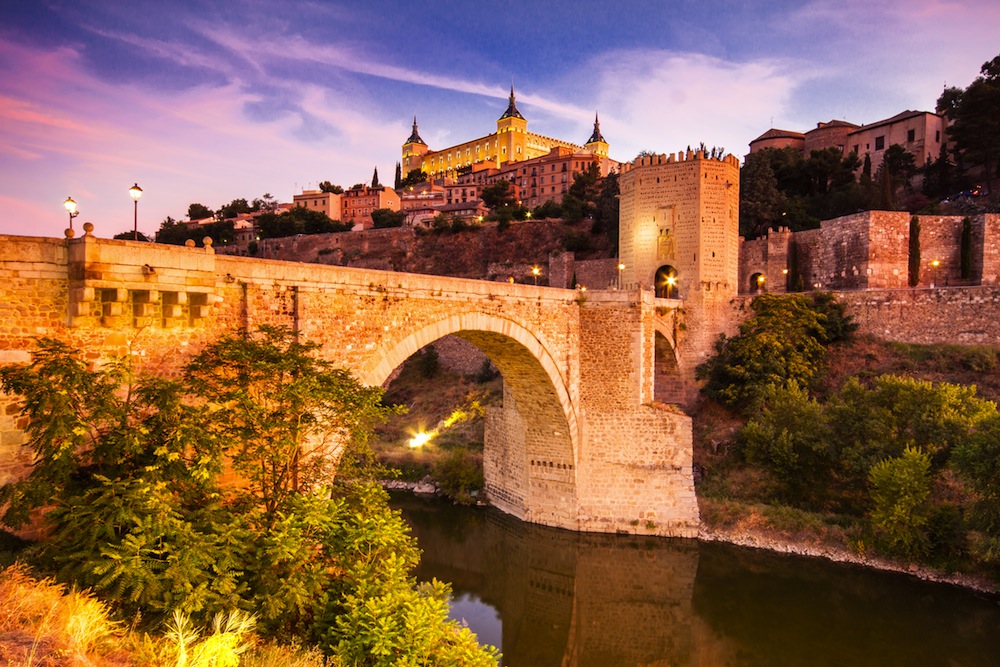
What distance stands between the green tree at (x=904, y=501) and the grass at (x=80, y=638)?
533 inches

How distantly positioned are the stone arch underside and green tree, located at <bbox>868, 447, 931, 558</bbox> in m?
7.29

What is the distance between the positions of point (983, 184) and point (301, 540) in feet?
135

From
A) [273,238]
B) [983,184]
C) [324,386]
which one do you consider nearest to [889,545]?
[324,386]

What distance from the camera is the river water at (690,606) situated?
11.4m

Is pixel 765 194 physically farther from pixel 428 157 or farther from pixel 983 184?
pixel 428 157

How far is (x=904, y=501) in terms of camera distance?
1323cm

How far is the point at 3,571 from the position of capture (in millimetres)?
5402

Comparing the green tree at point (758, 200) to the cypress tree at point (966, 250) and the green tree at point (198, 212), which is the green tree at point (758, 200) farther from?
the green tree at point (198, 212)

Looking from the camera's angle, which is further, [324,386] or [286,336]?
[286,336]

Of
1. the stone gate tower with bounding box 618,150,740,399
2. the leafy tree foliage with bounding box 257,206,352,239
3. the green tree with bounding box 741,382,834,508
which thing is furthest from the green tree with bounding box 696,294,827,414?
the leafy tree foliage with bounding box 257,206,352,239

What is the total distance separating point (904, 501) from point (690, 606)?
546cm

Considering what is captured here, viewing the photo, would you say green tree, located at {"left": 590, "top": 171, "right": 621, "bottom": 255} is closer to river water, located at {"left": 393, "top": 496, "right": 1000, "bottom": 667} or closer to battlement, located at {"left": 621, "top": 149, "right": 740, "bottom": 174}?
battlement, located at {"left": 621, "top": 149, "right": 740, "bottom": 174}

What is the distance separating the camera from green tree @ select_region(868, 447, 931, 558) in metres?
13.3

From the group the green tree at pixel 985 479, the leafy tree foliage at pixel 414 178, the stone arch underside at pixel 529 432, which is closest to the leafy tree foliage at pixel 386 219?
the leafy tree foliage at pixel 414 178
